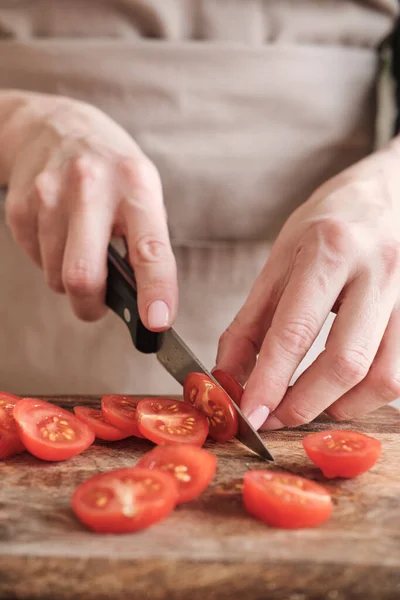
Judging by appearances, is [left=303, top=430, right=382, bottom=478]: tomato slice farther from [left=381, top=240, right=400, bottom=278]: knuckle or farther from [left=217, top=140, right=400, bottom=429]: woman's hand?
[left=381, top=240, right=400, bottom=278]: knuckle

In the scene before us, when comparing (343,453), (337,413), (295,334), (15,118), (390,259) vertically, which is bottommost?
(337,413)

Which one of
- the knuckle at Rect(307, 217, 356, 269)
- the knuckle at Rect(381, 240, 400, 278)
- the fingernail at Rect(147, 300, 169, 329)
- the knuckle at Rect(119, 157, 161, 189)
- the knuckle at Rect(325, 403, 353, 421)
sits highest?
the knuckle at Rect(119, 157, 161, 189)

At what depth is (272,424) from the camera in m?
1.40

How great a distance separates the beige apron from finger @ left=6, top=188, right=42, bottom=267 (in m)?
0.38

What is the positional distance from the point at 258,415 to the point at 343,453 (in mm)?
208

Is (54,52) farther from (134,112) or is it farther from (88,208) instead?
(88,208)

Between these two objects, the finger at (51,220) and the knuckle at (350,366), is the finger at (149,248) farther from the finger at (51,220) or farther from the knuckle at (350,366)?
the knuckle at (350,366)

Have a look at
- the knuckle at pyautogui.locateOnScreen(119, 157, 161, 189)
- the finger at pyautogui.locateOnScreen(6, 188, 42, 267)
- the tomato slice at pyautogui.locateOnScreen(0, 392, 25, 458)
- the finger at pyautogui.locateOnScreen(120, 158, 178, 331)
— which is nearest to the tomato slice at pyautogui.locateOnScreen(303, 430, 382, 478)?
the finger at pyautogui.locateOnScreen(120, 158, 178, 331)

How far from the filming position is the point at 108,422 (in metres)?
1.34

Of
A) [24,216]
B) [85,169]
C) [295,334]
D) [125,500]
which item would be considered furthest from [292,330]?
[24,216]

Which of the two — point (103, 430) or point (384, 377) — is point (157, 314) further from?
point (384, 377)

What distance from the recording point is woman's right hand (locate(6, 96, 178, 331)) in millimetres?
1426

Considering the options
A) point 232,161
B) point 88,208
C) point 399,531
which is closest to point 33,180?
point 88,208

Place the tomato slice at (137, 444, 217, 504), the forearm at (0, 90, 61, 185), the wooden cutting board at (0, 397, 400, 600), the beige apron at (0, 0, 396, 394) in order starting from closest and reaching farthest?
the wooden cutting board at (0, 397, 400, 600), the tomato slice at (137, 444, 217, 504), the forearm at (0, 90, 61, 185), the beige apron at (0, 0, 396, 394)
